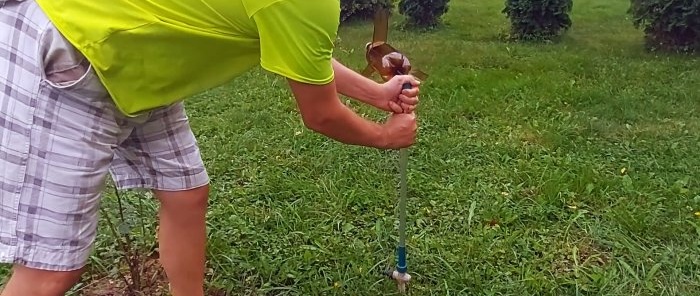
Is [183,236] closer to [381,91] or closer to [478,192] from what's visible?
[381,91]

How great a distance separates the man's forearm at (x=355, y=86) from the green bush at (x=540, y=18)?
5.25m

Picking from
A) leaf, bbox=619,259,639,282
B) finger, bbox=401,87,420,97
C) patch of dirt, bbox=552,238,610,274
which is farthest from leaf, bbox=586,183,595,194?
finger, bbox=401,87,420,97

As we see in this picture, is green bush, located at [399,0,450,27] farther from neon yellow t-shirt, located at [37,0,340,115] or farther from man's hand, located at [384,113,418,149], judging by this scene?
neon yellow t-shirt, located at [37,0,340,115]

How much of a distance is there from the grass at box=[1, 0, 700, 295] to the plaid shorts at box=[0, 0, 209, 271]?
97 cm

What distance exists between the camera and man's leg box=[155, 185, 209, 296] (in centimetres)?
230

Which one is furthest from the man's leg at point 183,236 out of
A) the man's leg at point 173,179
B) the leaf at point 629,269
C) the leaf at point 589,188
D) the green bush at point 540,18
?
the green bush at point 540,18

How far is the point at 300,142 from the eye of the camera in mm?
4109

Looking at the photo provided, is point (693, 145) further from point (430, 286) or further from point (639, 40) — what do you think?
point (639, 40)

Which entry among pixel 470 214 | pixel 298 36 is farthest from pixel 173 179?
pixel 470 214

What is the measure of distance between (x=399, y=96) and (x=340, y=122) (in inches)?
15.4

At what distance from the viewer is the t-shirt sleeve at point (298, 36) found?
1640 mm

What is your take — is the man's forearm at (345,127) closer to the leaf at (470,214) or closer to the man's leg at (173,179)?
the man's leg at (173,179)

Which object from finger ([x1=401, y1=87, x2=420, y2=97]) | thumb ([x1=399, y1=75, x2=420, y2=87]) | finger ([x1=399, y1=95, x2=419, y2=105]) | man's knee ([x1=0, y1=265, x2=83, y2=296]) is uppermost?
thumb ([x1=399, y1=75, x2=420, y2=87])

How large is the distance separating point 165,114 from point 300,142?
6.29 ft
